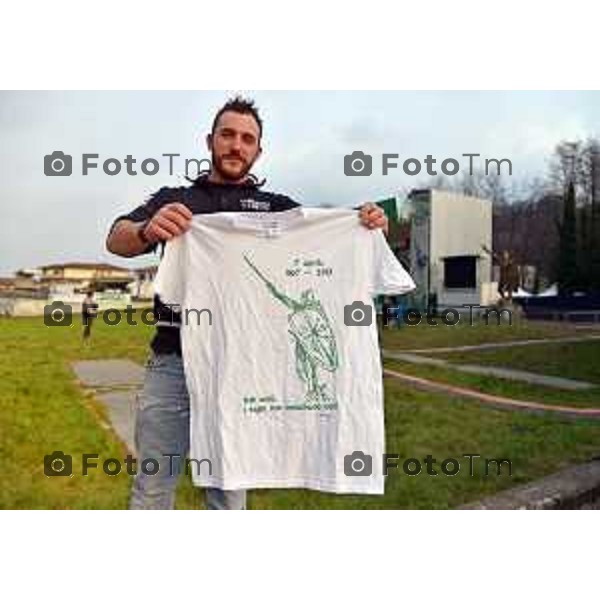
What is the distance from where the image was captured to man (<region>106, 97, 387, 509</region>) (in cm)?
218

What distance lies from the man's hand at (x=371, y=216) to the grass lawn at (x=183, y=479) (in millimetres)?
809

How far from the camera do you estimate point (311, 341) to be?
236 cm

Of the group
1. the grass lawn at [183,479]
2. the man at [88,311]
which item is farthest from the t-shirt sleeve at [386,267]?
the man at [88,311]

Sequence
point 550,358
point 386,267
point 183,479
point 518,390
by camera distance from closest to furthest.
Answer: point 386,267, point 183,479, point 550,358, point 518,390

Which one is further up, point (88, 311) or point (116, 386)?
point (88, 311)

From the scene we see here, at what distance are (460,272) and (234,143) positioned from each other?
1.19 metres

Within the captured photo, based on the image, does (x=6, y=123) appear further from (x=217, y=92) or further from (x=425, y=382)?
(x=425, y=382)

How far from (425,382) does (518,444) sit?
52 centimetres

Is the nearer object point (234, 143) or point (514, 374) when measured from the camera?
point (234, 143)

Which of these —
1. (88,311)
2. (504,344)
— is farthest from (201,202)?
(504,344)

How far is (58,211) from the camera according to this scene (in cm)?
281

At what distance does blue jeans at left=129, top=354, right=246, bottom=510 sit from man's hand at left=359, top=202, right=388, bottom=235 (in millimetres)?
729

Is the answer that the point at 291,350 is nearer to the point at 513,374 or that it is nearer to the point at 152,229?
the point at 152,229
